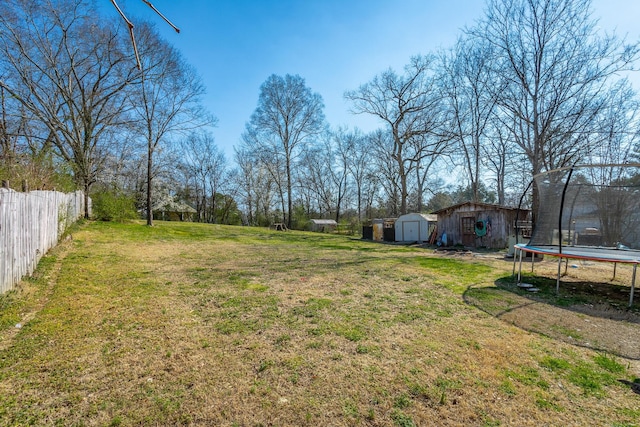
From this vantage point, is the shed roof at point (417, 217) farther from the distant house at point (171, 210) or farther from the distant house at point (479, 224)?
the distant house at point (171, 210)

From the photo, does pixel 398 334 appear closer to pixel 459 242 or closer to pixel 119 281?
pixel 119 281

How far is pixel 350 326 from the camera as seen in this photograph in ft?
11.4

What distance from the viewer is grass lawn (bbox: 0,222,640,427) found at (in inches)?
78.7

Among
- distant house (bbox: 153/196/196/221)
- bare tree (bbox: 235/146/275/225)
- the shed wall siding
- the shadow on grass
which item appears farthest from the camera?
bare tree (bbox: 235/146/275/225)

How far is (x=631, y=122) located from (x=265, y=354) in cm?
1788

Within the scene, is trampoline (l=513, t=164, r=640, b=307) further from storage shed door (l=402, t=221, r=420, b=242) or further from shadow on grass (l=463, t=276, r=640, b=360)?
storage shed door (l=402, t=221, r=420, b=242)

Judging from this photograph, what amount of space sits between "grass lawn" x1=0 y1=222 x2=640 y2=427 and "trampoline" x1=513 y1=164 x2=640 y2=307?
7.39ft

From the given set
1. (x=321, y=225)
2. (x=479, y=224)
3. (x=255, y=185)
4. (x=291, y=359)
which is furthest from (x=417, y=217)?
(x=255, y=185)

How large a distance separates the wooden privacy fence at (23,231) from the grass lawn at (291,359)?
0.30 meters

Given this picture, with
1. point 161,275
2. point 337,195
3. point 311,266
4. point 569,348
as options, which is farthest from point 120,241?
point 337,195

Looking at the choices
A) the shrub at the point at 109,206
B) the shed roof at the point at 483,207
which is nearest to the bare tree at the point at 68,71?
the shrub at the point at 109,206

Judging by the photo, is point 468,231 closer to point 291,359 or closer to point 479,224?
point 479,224

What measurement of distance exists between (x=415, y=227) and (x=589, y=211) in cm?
1191

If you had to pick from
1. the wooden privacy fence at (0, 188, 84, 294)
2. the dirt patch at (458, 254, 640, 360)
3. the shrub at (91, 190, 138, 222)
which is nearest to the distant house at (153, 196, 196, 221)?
the shrub at (91, 190, 138, 222)
